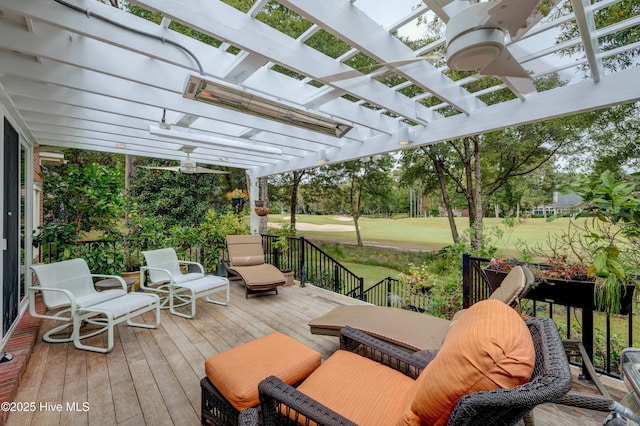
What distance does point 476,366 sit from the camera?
37.1 inches

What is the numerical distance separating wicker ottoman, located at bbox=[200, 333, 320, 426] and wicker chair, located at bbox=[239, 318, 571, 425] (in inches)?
8.8

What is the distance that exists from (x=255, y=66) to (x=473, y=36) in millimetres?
1819

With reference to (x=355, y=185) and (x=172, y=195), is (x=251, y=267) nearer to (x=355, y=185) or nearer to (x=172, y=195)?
(x=172, y=195)

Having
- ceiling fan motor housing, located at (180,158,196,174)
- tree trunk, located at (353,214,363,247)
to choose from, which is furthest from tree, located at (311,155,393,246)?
ceiling fan motor housing, located at (180,158,196,174)

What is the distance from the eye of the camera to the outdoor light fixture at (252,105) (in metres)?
2.53

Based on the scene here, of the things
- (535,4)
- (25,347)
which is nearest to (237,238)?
(25,347)

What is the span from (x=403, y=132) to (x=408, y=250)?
21.4ft

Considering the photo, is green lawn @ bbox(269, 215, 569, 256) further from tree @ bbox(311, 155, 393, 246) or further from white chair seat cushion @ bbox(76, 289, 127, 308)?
white chair seat cushion @ bbox(76, 289, 127, 308)

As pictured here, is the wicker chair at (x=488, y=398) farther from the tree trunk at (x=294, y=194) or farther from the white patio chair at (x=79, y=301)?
the tree trunk at (x=294, y=194)

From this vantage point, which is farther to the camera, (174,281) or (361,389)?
(174,281)

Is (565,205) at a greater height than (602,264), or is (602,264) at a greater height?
(565,205)

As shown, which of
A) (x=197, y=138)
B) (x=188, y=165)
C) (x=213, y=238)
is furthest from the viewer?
(x=213, y=238)

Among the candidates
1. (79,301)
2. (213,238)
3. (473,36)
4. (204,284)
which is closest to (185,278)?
(204,284)

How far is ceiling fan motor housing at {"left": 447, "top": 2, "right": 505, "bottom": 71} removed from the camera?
1604 millimetres
